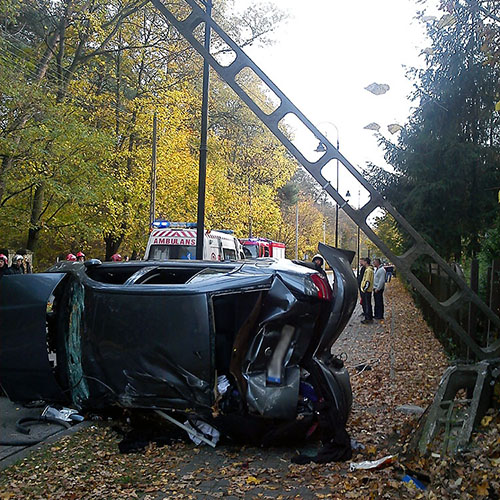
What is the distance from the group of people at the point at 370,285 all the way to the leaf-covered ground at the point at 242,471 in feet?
32.0

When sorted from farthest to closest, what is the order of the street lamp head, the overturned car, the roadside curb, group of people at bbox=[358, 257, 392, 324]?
group of people at bbox=[358, 257, 392, 324] → the street lamp head → the overturned car → the roadside curb

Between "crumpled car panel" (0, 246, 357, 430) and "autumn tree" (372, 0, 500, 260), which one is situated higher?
"autumn tree" (372, 0, 500, 260)

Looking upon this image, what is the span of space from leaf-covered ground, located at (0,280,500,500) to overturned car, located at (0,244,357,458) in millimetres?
373

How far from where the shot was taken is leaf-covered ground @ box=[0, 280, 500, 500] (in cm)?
418

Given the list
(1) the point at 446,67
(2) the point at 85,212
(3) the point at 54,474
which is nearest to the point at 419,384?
(3) the point at 54,474

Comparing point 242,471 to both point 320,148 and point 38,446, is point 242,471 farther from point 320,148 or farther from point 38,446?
point 320,148

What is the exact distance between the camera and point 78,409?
6.48 metres

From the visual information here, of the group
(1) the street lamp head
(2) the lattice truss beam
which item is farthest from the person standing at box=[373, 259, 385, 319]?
(1) the street lamp head

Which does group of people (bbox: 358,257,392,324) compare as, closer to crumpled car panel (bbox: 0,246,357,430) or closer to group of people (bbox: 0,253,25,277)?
group of people (bbox: 0,253,25,277)

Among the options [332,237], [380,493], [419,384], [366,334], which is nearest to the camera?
[380,493]

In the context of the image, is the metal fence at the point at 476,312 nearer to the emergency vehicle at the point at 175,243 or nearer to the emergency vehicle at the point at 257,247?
the emergency vehicle at the point at 175,243

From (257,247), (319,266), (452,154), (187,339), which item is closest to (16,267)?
(319,266)

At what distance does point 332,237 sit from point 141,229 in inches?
2375

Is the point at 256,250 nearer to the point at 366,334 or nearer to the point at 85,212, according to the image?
the point at 85,212
